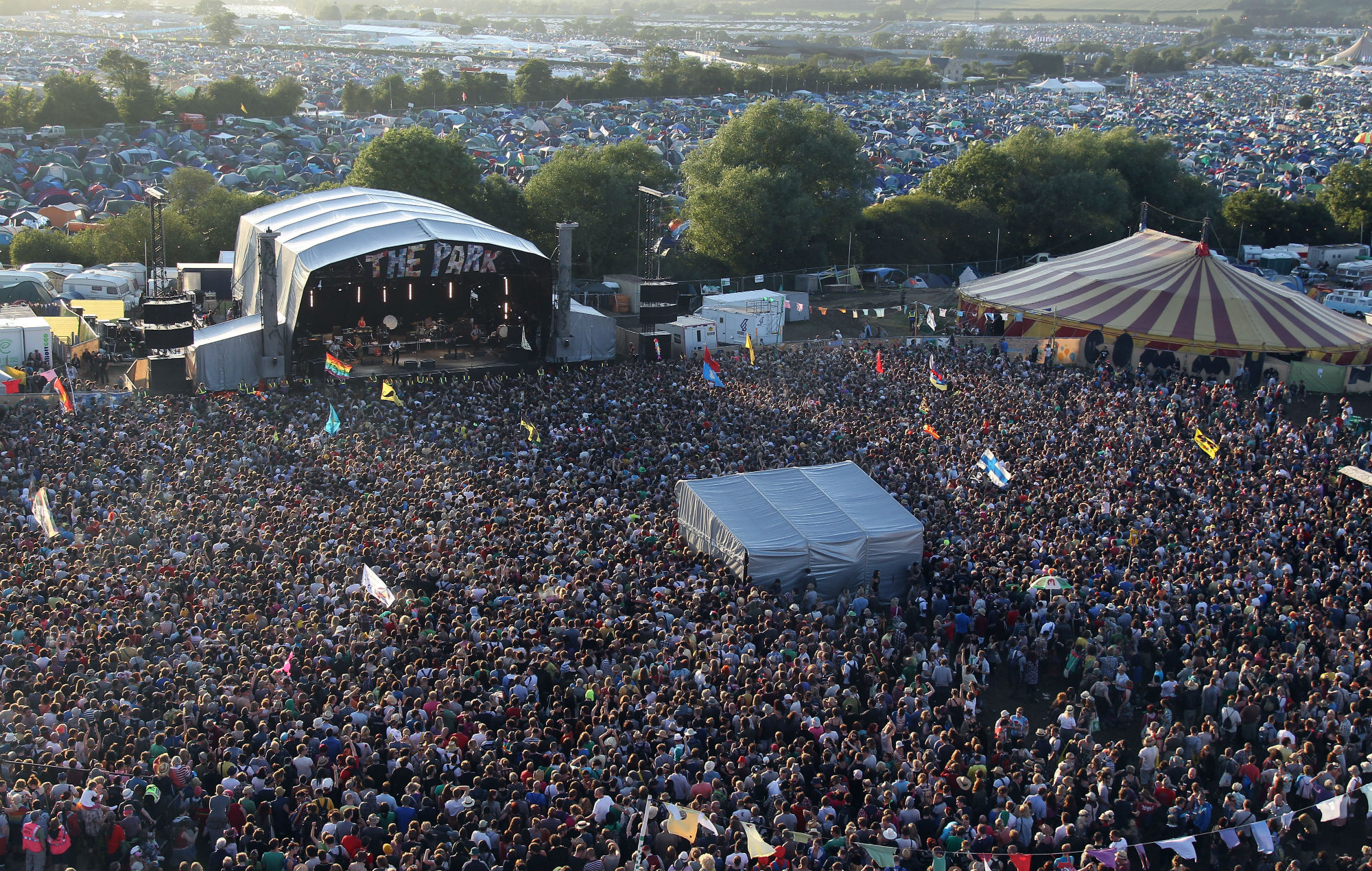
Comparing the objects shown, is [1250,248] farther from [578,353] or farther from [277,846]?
[277,846]

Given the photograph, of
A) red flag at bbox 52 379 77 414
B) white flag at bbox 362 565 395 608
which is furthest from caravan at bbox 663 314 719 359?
white flag at bbox 362 565 395 608

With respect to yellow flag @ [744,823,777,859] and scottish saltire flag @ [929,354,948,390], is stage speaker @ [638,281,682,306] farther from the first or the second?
yellow flag @ [744,823,777,859]

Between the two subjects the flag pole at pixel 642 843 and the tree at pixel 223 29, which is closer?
the flag pole at pixel 642 843

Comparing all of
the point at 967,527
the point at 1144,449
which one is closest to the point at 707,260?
the point at 1144,449

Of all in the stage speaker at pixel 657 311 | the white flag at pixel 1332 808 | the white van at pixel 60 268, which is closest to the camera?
the white flag at pixel 1332 808

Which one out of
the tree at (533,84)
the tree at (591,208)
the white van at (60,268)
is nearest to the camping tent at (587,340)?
the tree at (591,208)

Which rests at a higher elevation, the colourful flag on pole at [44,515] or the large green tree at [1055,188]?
the large green tree at [1055,188]

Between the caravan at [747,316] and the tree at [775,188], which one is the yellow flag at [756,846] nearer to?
the caravan at [747,316]
